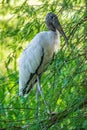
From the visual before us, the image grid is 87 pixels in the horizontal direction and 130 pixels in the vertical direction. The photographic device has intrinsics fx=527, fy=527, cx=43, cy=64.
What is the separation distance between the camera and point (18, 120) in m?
2.38

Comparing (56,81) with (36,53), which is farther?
(36,53)

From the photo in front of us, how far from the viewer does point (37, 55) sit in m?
3.42

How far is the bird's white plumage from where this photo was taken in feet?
10.9

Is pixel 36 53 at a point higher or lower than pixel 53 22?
lower

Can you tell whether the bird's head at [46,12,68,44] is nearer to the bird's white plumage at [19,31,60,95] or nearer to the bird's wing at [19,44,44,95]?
the bird's white plumage at [19,31,60,95]

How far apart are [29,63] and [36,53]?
10 cm

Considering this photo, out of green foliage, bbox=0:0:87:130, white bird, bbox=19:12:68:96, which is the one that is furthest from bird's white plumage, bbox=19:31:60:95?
green foliage, bbox=0:0:87:130

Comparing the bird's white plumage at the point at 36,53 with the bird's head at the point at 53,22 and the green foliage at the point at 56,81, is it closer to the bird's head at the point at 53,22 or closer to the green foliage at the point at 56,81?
the bird's head at the point at 53,22

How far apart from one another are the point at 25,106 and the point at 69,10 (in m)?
0.56

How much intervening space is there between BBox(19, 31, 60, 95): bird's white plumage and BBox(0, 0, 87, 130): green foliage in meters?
0.34

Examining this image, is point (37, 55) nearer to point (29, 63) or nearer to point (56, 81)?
point (29, 63)

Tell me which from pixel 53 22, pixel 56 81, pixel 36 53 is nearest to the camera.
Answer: pixel 56 81

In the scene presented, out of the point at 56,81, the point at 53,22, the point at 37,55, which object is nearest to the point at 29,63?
the point at 37,55

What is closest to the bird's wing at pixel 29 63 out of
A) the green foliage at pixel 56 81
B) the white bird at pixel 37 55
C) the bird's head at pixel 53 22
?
the white bird at pixel 37 55
